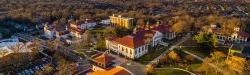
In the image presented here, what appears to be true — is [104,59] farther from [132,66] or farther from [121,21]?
[121,21]

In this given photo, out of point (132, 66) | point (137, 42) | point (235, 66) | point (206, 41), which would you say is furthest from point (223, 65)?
point (137, 42)

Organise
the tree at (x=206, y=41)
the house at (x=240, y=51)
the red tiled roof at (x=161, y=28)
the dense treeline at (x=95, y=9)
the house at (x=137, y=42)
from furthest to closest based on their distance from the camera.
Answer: the dense treeline at (x=95, y=9) → the red tiled roof at (x=161, y=28) → the tree at (x=206, y=41) → the house at (x=137, y=42) → the house at (x=240, y=51)

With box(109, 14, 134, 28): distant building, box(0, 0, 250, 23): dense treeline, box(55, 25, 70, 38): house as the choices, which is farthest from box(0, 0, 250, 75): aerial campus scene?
box(0, 0, 250, 23): dense treeline

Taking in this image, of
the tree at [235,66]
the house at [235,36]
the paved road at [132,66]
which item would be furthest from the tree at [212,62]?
the house at [235,36]

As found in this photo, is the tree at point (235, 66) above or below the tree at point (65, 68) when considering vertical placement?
above

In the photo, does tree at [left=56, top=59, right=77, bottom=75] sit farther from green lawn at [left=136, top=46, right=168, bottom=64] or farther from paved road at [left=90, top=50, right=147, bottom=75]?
green lawn at [left=136, top=46, right=168, bottom=64]

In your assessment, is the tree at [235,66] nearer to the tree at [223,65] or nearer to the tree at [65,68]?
the tree at [223,65]

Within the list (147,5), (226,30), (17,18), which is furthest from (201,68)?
(147,5)
